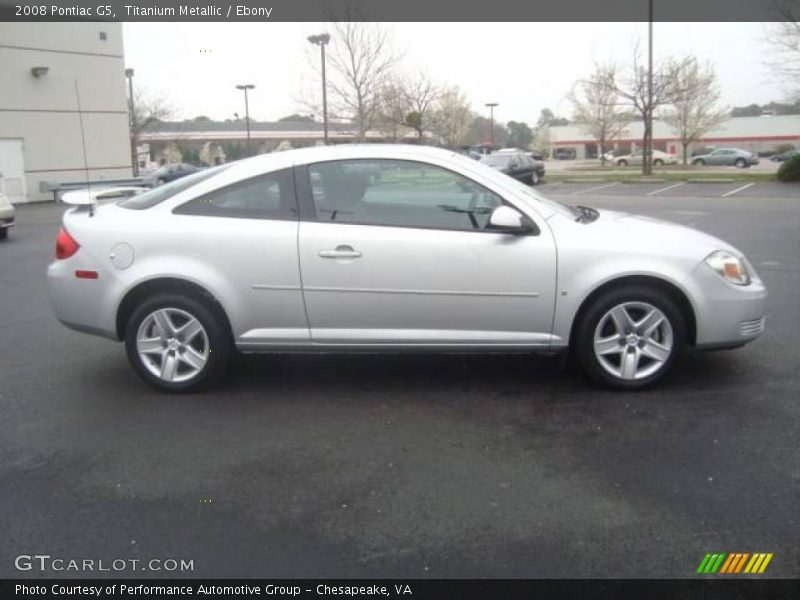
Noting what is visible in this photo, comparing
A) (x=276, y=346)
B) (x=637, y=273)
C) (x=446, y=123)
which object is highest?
(x=446, y=123)

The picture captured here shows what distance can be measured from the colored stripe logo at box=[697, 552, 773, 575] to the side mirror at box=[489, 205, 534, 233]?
2.34 metres

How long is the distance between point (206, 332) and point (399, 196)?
1.53 m

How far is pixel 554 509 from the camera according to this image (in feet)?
11.4

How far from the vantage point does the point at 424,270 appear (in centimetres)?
488

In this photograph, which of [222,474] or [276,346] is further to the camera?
[276,346]

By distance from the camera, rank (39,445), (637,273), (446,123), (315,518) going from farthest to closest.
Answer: (446,123)
(637,273)
(39,445)
(315,518)

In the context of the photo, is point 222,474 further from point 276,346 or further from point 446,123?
point 446,123

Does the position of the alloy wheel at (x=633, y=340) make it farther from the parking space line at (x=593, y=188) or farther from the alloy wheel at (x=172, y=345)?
the parking space line at (x=593, y=188)

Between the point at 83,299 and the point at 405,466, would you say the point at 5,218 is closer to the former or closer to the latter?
the point at 83,299

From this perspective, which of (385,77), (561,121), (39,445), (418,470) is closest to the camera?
(418,470)

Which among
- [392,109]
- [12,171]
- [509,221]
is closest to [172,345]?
[509,221]

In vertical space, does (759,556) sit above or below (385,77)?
below
